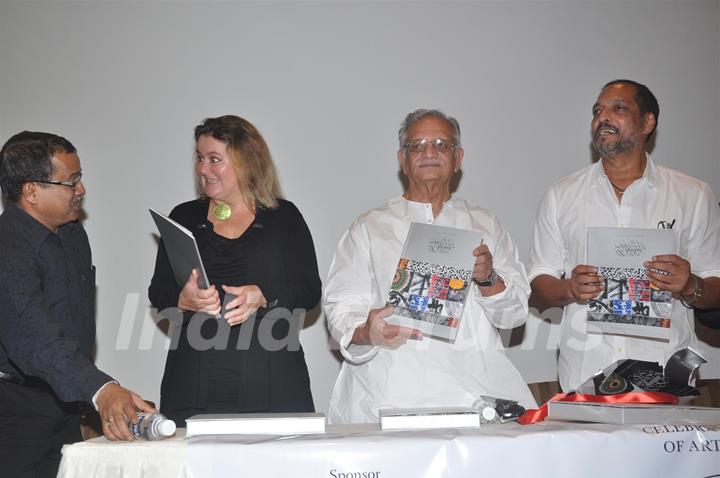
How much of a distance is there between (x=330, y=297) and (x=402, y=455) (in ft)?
3.53

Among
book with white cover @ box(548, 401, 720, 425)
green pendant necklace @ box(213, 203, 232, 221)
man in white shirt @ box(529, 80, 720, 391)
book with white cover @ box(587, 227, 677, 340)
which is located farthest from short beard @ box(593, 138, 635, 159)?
green pendant necklace @ box(213, 203, 232, 221)

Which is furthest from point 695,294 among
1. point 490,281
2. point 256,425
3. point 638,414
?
point 256,425

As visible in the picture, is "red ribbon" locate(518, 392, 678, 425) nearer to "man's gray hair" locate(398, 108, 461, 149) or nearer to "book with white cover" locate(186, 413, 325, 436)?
"book with white cover" locate(186, 413, 325, 436)

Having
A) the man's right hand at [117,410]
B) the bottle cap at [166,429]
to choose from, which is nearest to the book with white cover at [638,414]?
the bottle cap at [166,429]

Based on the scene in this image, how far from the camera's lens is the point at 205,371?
2.81 m

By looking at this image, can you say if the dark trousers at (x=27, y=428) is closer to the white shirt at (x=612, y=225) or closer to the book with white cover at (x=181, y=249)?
the book with white cover at (x=181, y=249)

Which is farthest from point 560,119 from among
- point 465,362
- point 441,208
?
point 465,362

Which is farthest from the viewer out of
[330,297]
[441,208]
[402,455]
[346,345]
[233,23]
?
[233,23]

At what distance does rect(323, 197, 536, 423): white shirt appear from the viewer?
2777mm

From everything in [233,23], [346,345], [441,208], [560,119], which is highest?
[233,23]

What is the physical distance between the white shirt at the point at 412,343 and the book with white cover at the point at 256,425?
0.67 m

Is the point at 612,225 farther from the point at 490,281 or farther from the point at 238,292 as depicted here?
the point at 238,292

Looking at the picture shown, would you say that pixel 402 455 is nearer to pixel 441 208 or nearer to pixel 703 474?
pixel 703 474

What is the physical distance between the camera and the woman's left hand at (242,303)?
2.73 metres
